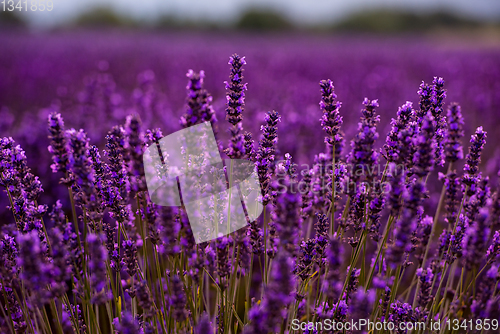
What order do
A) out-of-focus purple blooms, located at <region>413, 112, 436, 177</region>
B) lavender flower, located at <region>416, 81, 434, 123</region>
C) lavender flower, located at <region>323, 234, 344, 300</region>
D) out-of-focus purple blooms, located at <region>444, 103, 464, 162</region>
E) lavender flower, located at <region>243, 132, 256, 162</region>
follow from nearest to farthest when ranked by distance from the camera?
lavender flower, located at <region>323, 234, 344, 300</region>
out-of-focus purple blooms, located at <region>413, 112, 436, 177</region>
out-of-focus purple blooms, located at <region>444, 103, 464, 162</region>
lavender flower, located at <region>243, 132, 256, 162</region>
lavender flower, located at <region>416, 81, 434, 123</region>

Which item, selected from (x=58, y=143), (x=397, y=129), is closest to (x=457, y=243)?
(x=397, y=129)

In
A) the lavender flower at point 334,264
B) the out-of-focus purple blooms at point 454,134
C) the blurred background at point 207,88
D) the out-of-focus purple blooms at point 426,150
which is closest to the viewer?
the lavender flower at point 334,264

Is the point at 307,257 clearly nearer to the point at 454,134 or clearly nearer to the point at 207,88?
the point at 454,134

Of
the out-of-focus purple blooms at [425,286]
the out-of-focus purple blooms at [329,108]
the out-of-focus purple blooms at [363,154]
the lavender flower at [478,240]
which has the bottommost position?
the out-of-focus purple blooms at [425,286]

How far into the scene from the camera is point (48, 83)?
8.23 meters

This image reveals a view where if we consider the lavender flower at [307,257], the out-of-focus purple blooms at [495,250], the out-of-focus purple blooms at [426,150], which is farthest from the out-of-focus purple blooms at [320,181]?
the out-of-focus purple blooms at [495,250]

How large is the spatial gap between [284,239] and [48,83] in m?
8.62

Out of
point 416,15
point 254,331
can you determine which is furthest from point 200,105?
point 416,15

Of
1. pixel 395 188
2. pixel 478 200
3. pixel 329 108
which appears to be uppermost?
pixel 329 108

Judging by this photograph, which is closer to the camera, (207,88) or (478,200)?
(478,200)

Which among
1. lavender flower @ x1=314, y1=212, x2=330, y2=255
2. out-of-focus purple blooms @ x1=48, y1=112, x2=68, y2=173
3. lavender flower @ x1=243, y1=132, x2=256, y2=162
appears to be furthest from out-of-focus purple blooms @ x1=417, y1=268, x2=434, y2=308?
out-of-focus purple blooms @ x1=48, y1=112, x2=68, y2=173

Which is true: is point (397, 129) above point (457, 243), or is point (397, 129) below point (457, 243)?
above

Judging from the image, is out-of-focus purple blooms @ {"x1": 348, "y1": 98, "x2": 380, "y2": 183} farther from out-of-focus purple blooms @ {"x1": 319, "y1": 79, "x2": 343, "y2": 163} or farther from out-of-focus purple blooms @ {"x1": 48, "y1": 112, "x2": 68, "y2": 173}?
out-of-focus purple blooms @ {"x1": 48, "y1": 112, "x2": 68, "y2": 173}

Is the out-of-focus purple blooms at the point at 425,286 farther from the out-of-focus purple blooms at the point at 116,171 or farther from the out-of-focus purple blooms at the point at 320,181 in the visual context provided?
the out-of-focus purple blooms at the point at 116,171
